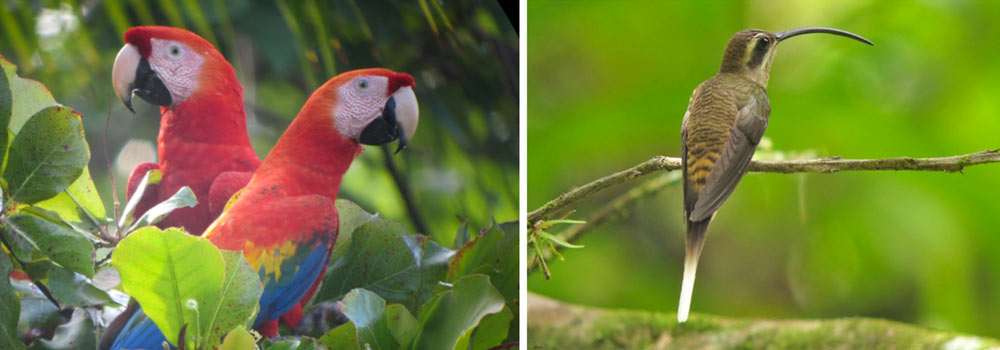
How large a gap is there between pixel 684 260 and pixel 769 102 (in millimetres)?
348

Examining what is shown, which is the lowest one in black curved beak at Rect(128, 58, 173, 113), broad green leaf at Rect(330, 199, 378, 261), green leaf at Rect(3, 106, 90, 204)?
broad green leaf at Rect(330, 199, 378, 261)

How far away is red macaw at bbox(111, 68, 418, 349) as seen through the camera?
118cm

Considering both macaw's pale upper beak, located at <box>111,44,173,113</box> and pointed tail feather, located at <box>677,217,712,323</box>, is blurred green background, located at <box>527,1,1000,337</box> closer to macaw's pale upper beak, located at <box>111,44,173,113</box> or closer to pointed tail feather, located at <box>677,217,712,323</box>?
pointed tail feather, located at <box>677,217,712,323</box>

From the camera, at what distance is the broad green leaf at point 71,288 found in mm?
1048

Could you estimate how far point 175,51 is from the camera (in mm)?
1197

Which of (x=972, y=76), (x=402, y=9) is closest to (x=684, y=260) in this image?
(x=972, y=76)

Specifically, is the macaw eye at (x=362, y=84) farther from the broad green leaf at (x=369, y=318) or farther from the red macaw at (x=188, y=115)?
the broad green leaf at (x=369, y=318)

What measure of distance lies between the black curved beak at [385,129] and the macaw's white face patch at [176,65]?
11.0 inches

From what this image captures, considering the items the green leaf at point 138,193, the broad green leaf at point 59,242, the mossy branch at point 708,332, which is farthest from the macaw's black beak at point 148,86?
the mossy branch at point 708,332

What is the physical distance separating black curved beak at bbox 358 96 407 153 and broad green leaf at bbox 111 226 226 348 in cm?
37

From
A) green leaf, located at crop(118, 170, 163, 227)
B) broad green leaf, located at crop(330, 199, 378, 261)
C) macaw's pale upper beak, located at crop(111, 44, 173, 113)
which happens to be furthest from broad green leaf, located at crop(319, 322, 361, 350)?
macaw's pale upper beak, located at crop(111, 44, 173, 113)

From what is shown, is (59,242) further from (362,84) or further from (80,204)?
(362,84)

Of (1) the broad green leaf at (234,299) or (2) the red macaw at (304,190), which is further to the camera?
(2) the red macaw at (304,190)

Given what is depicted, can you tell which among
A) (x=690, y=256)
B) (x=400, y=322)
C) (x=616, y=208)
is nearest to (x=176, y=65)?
(x=400, y=322)
